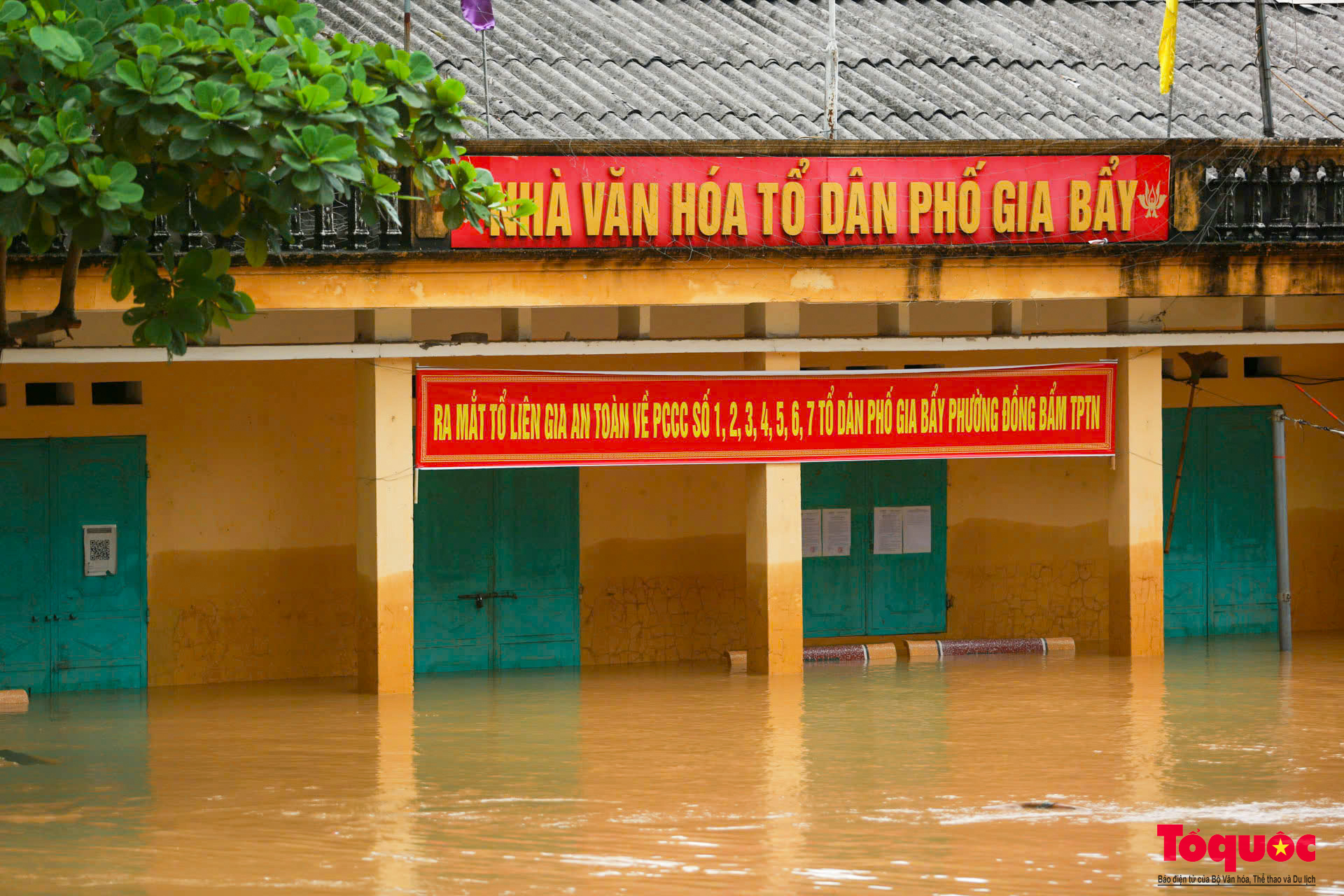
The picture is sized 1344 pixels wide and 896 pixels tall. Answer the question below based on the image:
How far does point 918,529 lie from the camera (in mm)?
17797

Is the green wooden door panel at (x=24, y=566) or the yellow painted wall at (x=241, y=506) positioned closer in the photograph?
the green wooden door panel at (x=24, y=566)

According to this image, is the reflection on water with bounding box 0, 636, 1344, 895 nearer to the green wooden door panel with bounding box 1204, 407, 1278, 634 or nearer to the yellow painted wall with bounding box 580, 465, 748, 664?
the yellow painted wall with bounding box 580, 465, 748, 664

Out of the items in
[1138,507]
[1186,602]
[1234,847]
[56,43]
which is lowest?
[1234,847]

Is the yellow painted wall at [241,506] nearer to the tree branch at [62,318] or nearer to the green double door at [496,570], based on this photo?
the green double door at [496,570]

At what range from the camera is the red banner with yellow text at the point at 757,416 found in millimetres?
14828

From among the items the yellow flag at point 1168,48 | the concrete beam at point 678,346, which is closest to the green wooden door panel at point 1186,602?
the concrete beam at point 678,346

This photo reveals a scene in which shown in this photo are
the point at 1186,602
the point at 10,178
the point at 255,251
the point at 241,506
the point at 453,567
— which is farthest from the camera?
the point at 1186,602

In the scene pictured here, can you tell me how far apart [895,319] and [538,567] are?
386 centimetres

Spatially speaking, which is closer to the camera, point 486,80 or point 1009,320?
point 1009,320

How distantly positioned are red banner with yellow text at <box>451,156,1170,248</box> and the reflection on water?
361cm

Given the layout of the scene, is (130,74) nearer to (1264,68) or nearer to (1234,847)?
(1234,847)

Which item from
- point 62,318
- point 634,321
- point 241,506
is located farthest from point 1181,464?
point 62,318

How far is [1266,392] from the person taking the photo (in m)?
18.6

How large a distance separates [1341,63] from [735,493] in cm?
844
